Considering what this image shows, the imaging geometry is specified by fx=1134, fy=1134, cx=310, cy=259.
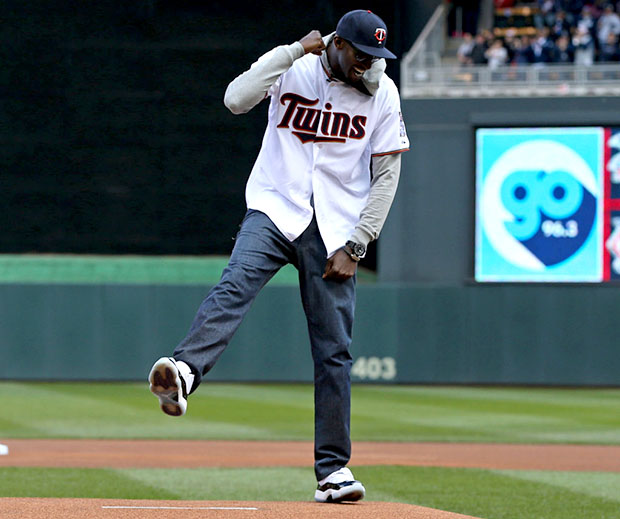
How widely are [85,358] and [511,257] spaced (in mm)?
7698

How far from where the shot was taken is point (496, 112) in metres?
19.9

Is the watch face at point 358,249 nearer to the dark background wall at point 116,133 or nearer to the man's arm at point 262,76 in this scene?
the man's arm at point 262,76

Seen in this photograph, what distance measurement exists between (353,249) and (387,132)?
0.55 m

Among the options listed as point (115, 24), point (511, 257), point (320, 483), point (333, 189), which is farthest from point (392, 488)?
point (115, 24)

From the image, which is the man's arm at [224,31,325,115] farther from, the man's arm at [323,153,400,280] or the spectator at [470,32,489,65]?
the spectator at [470,32,489,65]

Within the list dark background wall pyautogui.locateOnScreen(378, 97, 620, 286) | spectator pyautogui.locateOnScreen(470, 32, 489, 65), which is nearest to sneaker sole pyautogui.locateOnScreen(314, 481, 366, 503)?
dark background wall pyautogui.locateOnScreen(378, 97, 620, 286)

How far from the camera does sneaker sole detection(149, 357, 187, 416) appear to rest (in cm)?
411

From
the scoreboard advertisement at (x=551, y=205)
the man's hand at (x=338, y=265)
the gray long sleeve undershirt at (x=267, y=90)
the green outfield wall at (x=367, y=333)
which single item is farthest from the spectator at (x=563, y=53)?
the man's hand at (x=338, y=265)

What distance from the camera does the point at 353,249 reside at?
486cm

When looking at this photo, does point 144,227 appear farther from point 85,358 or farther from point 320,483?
point 320,483

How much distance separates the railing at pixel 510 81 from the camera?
64.8ft

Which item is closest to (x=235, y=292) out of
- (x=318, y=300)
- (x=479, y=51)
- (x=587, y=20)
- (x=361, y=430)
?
(x=318, y=300)

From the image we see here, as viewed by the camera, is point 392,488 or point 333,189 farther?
point 392,488

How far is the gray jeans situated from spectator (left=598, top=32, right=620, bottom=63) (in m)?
16.3
